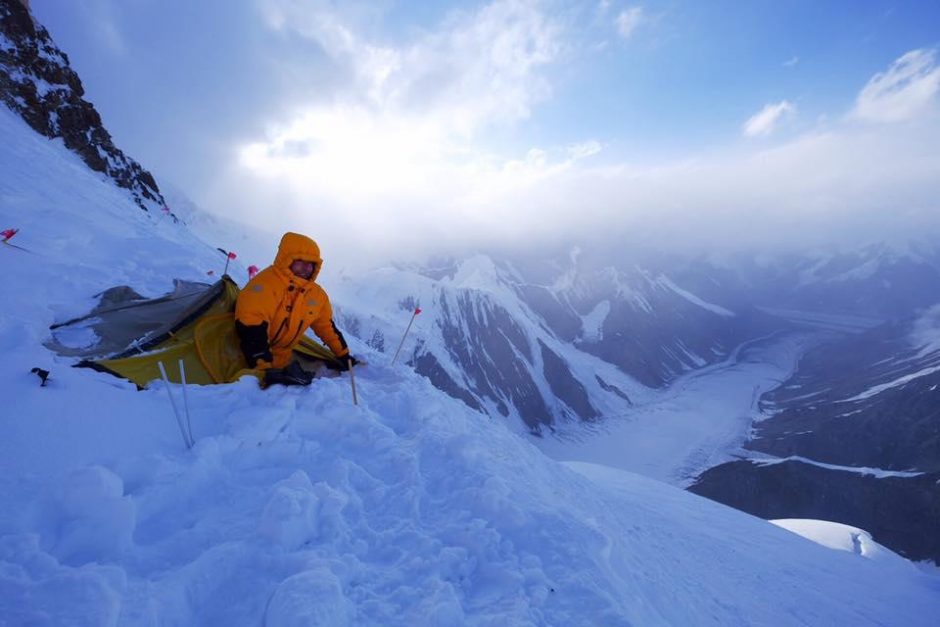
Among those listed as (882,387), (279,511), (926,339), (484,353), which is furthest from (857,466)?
(926,339)

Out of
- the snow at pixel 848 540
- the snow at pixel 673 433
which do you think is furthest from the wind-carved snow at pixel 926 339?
the snow at pixel 848 540

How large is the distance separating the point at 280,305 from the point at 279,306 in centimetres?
2

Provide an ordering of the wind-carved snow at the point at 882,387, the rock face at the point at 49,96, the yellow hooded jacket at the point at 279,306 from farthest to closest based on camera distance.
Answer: the wind-carved snow at the point at 882,387 < the rock face at the point at 49,96 < the yellow hooded jacket at the point at 279,306

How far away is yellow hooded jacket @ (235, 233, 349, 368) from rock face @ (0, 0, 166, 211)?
22318 mm

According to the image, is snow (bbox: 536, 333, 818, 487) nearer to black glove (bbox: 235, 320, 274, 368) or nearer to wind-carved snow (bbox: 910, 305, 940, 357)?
wind-carved snow (bbox: 910, 305, 940, 357)

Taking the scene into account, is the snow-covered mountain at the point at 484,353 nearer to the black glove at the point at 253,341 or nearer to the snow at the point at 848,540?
the snow at the point at 848,540

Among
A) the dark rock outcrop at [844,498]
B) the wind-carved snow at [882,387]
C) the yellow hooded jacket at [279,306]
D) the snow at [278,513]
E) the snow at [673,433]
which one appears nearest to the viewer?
the snow at [278,513]

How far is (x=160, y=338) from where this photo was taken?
21.8ft

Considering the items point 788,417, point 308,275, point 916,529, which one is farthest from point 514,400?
point 308,275

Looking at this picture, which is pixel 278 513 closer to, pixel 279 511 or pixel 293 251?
pixel 279 511

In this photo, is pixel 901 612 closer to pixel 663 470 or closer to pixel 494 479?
pixel 494 479

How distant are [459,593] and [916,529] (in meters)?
85.1

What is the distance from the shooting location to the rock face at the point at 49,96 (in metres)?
23.2

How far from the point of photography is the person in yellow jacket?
21.7 ft
